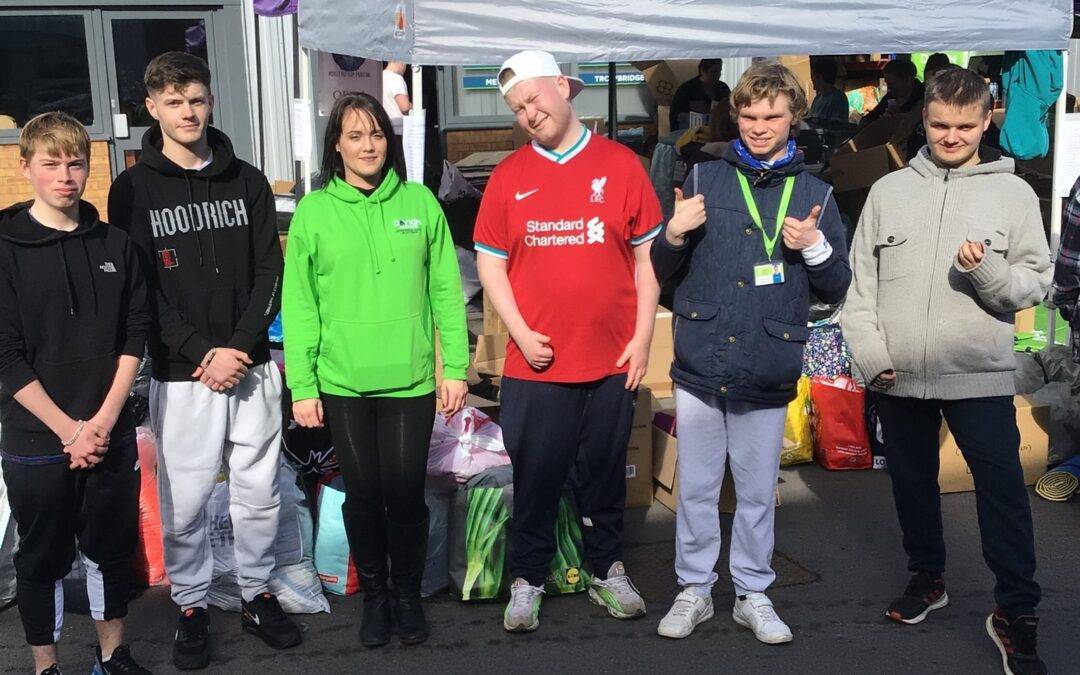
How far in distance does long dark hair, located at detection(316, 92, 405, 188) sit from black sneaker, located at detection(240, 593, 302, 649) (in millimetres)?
1421

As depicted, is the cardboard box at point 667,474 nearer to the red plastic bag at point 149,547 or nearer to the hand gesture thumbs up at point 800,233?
the hand gesture thumbs up at point 800,233

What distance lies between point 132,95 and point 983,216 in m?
8.81

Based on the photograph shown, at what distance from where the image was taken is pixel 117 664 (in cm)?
356

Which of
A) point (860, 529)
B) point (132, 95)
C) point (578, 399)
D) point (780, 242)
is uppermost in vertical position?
point (132, 95)

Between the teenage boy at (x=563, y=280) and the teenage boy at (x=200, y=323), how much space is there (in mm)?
761

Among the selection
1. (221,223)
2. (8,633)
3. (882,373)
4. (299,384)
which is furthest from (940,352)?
(8,633)

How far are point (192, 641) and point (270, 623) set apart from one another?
261 millimetres

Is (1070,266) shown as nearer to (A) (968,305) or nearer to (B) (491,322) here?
(A) (968,305)

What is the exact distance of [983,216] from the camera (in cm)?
351

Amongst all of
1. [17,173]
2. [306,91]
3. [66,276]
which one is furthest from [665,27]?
[17,173]

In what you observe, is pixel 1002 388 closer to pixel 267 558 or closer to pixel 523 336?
pixel 523 336

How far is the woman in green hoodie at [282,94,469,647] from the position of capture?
360cm

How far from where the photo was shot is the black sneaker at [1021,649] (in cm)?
353

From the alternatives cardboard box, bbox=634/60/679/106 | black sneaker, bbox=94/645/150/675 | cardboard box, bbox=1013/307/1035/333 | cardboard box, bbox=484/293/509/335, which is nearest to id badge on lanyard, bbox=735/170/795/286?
black sneaker, bbox=94/645/150/675
